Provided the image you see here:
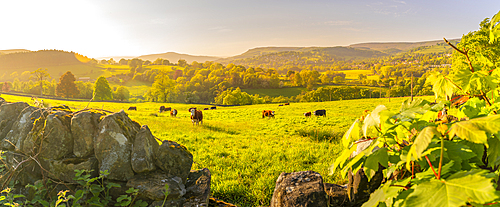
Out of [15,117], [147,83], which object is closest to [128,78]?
[147,83]

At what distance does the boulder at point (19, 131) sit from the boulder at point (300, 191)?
4513 mm

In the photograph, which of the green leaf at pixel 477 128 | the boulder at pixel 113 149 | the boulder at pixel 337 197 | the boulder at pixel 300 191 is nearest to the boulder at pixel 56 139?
the boulder at pixel 113 149

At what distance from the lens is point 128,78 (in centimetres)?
16388

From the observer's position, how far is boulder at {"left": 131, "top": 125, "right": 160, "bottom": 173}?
3.69 meters

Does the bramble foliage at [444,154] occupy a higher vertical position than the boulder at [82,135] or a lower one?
higher

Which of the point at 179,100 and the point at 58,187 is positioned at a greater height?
the point at 58,187

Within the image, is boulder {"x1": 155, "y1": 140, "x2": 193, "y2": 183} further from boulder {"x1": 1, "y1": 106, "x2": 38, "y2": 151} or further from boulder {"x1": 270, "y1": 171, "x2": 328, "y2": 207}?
boulder {"x1": 1, "y1": 106, "x2": 38, "y2": 151}

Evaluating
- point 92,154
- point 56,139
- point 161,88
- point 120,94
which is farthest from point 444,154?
point 120,94

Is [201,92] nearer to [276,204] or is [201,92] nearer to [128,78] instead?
[128,78]

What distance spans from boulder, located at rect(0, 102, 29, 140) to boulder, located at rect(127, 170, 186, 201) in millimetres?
2773

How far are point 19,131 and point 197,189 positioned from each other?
11.1ft

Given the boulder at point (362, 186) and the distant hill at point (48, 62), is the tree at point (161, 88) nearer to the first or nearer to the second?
the distant hill at point (48, 62)

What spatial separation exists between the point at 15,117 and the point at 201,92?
126 meters

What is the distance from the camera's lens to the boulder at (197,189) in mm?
3727
